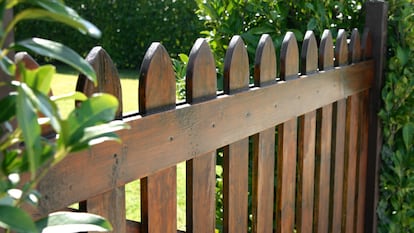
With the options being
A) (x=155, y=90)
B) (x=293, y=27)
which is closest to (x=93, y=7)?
(x=293, y=27)

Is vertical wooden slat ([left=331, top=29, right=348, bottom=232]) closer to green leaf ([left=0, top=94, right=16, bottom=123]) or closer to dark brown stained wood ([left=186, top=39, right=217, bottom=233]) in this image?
dark brown stained wood ([left=186, top=39, right=217, bottom=233])

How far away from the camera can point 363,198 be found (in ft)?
9.18

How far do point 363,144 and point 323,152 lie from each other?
48cm

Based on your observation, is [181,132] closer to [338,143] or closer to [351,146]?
[338,143]

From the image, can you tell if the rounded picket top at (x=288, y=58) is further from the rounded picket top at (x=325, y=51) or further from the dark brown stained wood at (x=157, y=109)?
the dark brown stained wood at (x=157, y=109)

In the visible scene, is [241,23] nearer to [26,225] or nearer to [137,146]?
[137,146]

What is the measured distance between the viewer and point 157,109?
136cm

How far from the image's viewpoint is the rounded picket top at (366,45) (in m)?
2.59

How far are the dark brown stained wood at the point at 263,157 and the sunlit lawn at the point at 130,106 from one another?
852mm

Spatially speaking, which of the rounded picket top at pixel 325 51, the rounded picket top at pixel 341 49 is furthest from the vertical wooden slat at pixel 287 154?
the rounded picket top at pixel 341 49

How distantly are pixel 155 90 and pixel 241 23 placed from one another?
1297 millimetres

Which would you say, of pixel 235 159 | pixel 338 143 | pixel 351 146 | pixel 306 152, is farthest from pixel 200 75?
pixel 351 146

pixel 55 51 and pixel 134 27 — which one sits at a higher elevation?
pixel 55 51

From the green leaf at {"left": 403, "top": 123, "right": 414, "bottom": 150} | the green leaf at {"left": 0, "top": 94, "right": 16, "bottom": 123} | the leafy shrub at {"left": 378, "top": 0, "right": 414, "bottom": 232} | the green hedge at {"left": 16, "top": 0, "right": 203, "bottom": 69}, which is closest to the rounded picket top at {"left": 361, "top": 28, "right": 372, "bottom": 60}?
the leafy shrub at {"left": 378, "top": 0, "right": 414, "bottom": 232}
